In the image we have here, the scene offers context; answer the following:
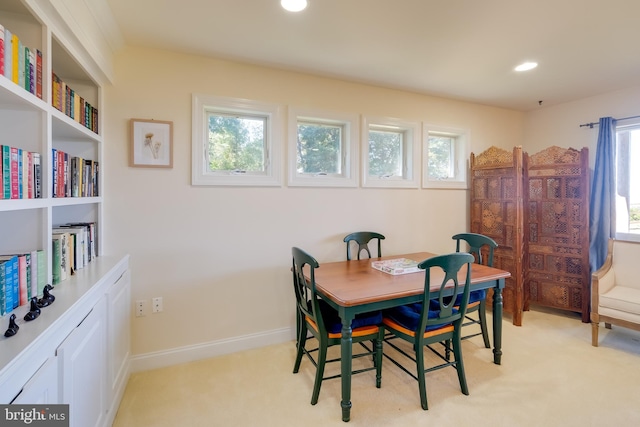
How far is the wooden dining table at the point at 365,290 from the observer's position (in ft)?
5.78

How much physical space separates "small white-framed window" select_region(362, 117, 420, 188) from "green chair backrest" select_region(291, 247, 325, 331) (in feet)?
4.79

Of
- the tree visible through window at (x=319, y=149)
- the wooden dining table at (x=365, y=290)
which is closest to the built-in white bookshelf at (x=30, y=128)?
the wooden dining table at (x=365, y=290)

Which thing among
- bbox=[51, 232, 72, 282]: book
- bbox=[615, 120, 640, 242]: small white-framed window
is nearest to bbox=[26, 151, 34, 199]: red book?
bbox=[51, 232, 72, 282]: book

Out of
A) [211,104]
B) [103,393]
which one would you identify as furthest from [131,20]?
[103,393]

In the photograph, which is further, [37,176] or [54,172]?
[54,172]

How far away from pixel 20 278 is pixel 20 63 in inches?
33.8

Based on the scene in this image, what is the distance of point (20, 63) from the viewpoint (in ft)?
3.90

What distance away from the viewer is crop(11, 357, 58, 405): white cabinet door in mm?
886

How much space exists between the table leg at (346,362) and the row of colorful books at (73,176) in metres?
1.71

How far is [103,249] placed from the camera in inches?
87.2

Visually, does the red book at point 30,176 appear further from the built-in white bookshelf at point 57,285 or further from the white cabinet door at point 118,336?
the white cabinet door at point 118,336

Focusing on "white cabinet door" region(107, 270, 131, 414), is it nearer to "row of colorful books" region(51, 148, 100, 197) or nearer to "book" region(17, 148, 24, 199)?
"row of colorful books" region(51, 148, 100, 197)

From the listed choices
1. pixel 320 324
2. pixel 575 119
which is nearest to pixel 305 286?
pixel 320 324

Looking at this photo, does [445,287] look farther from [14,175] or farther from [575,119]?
[575,119]
